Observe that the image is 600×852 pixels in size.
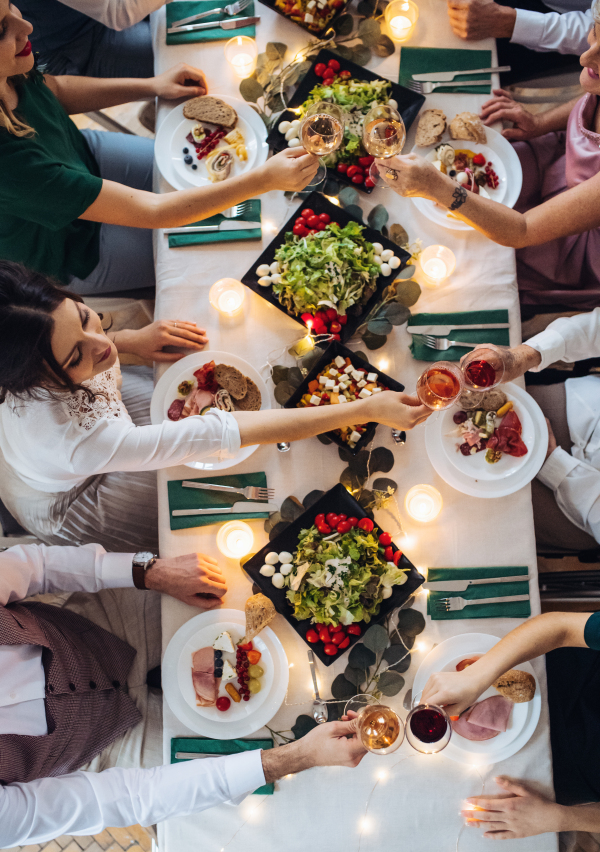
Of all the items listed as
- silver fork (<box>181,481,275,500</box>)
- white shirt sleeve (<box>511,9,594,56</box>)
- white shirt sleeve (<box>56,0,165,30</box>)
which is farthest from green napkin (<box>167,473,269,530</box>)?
white shirt sleeve (<box>511,9,594,56</box>)

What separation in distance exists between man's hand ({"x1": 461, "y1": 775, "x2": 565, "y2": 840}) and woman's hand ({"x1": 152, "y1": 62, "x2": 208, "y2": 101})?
216 centimetres

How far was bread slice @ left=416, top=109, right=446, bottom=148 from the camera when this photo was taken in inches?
69.5

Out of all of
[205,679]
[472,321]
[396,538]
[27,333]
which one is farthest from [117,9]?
[205,679]

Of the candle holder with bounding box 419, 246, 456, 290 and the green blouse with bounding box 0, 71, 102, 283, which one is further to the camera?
the candle holder with bounding box 419, 246, 456, 290

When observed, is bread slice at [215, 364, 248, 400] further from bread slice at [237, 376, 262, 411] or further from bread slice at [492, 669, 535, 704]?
bread slice at [492, 669, 535, 704]

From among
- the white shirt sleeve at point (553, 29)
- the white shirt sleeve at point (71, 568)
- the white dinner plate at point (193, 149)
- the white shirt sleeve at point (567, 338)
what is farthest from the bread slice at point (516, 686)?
the white shirt sleeve at point (553, 29)

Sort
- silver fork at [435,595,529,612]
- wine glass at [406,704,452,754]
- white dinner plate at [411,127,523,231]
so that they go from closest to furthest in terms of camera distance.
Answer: wine glass at [406,704,452,754] < silver fork at [435,595,529,612] < white dinner plate at [411,127,523,231]

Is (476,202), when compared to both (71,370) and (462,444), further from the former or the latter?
(71,370)

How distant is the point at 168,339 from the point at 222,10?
1118 millimetres

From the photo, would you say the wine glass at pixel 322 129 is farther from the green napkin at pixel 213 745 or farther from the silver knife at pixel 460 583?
the green napkin at pixel 213 745

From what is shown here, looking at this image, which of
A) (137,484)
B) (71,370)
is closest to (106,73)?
(71,370)

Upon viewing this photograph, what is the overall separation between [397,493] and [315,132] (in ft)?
3.37

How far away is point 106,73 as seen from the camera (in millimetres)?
2346

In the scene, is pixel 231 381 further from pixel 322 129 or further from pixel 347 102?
pixel 347 102
